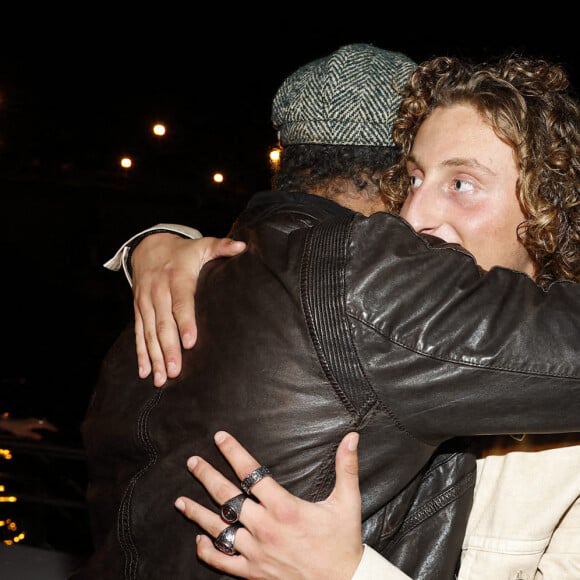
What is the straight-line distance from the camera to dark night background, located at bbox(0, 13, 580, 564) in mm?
7465

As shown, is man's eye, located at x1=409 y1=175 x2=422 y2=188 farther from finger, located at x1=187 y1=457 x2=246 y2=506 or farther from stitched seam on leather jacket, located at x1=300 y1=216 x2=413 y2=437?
finger, located at x1=187 y1=457 x2=246 y2=506

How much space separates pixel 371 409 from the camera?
114 centimetres

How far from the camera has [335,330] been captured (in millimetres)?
1130

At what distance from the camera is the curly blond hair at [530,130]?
175 centimetres

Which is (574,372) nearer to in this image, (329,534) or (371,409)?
(371,409)

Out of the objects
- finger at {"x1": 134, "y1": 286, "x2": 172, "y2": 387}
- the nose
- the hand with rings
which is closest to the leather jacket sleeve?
the hand with rings

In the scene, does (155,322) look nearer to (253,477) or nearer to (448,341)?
(253,477)

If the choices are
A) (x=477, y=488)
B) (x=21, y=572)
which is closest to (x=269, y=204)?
(x=477, y=488)

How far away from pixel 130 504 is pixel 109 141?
1296 cm

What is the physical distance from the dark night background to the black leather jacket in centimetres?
462

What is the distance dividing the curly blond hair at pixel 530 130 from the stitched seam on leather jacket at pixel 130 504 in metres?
0.85

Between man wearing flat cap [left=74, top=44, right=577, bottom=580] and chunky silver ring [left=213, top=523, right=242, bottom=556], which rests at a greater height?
man wearing flat cap [left=74, top=44, right=577, bottom=580]

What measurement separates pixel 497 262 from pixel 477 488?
0.58m

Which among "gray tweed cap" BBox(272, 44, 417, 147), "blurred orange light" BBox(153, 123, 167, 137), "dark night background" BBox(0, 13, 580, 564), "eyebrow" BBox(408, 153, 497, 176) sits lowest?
"eyebrow" BBox(408, 153, 497, 176)
